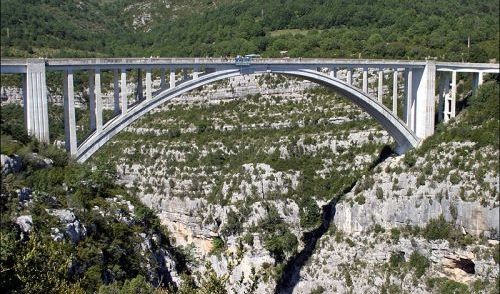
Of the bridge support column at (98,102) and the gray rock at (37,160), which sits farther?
the bridge support column at (98,102)

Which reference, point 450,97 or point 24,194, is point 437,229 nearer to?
point 450,97

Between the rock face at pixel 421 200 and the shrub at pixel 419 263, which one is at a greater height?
the rock face at pixel 421 200

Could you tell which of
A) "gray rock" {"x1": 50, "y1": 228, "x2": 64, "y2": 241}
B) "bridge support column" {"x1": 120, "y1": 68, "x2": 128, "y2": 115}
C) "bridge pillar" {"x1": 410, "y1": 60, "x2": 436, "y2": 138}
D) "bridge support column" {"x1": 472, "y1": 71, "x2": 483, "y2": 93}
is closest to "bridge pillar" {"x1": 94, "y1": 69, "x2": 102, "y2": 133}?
"bridge support column" {"x1": 120, "y1": 68, "x2": 128, "y2": 115}

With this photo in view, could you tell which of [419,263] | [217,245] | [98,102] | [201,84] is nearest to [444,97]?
[419,263]

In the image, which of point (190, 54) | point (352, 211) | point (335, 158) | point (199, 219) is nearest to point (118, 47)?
point (190, 54)

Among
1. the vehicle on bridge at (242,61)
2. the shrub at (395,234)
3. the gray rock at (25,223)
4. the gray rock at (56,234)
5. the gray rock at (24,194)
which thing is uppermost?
the vehicle on bridge at (242,61)

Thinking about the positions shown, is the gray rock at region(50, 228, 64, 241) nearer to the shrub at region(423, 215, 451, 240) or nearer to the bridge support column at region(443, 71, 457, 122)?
the shrub at region(423, 215, 451, 240)

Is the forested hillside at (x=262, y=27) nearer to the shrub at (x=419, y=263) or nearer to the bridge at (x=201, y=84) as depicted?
the bridge at (x=201, y=84)

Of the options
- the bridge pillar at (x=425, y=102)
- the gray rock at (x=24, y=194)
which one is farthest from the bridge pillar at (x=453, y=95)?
the gray rock at (x=24, y=194)
